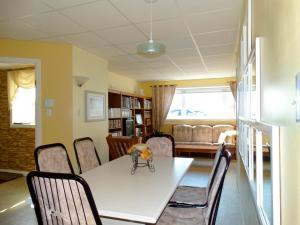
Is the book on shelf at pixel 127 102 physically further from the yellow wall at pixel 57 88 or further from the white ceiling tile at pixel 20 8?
the white ceiling tile at pixel 20 8

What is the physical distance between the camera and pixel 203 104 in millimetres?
6996

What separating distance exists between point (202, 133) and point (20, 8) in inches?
213

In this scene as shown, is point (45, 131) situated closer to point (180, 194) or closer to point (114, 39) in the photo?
point (114, 39)

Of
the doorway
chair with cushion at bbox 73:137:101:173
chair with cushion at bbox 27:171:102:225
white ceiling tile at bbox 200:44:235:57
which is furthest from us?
the doorway

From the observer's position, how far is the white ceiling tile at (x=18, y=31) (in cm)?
280

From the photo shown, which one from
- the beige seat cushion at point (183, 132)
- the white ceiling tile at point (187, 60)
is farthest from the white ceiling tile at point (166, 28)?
the beige seat cushion at point (183, 132)

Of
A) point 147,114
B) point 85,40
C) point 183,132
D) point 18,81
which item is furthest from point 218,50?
point 18,81

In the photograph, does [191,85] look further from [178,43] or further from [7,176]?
[7,176]

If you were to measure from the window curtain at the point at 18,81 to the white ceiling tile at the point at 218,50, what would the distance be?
146 inches

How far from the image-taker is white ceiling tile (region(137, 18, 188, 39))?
2.72 meters

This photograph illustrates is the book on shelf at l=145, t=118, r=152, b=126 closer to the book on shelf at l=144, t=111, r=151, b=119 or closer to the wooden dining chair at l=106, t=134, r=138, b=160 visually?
the book on shelf at l=144, t=111, r=151, b=119

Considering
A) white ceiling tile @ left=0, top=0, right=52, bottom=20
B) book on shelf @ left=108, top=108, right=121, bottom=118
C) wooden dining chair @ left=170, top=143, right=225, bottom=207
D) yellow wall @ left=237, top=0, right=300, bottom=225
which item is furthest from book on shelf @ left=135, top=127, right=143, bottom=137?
yellow wall @ left=237, top=0, right=300, bottom=225

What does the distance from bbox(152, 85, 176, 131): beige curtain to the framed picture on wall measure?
2913 millimetres

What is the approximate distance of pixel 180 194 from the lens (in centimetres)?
224
